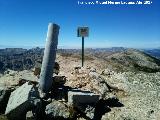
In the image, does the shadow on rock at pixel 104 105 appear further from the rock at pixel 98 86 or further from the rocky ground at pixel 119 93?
the rock at pixel 98 86

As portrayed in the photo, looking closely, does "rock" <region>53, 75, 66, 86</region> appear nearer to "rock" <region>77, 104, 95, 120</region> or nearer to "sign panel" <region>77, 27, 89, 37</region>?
"rock" <region>77, 104, 95, 120</region>

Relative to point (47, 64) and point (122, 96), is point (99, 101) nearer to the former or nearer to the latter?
point (122, 96)

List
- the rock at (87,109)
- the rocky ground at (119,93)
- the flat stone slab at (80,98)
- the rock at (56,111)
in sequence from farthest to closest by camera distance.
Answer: the flat stone slab at (80,98) < the rocky ground at (119,93) < the rock at (87,109) < the rock at (56,111)

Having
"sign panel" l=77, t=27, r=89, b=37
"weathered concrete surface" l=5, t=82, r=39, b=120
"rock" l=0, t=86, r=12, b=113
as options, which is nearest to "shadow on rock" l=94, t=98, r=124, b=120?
"weathered concrete surface" l=5, t=82, r=39, b=120

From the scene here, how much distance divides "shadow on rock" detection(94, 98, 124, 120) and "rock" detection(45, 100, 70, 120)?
1.99 meters

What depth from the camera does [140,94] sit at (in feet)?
74.4

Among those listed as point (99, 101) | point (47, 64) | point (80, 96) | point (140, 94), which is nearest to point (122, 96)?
point (140, 94)

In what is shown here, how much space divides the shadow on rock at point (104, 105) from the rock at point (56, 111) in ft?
6.54

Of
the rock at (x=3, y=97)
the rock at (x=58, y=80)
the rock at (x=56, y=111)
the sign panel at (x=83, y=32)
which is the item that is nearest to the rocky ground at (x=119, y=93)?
the rock at (x=56, y=111)

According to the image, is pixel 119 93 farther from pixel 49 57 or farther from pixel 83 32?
pixel 83 32

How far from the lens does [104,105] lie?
19281mm

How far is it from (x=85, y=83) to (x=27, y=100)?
25.3 ft

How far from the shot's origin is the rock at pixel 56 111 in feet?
55.5

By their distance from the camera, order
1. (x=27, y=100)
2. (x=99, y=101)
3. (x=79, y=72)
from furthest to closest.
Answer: (x=79, y=72) → (x=99, y=101) → (x=27, y=100)
